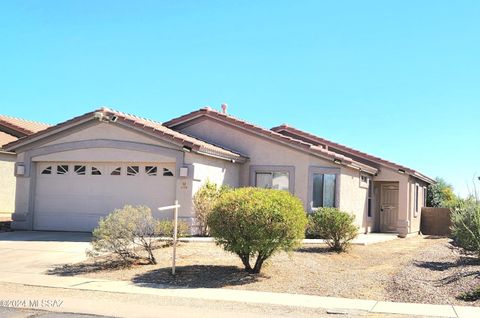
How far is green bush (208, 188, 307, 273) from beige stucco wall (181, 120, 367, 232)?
8.43 m

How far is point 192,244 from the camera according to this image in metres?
15.9

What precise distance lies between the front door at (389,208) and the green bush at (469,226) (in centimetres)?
1061

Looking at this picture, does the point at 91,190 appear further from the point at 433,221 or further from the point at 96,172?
the point at 433,221

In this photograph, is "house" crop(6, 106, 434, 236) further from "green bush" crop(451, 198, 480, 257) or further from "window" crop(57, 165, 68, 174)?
"green bush" crop(451, 198, 480, 257)

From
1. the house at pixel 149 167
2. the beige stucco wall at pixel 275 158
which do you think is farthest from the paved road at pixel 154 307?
the beige stucco wall at pixel 275 158

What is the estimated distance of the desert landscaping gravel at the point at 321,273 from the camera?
34.6ft

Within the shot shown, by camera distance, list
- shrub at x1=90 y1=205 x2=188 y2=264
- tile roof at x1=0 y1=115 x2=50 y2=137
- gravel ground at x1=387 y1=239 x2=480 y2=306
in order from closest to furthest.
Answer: gravel ground at x1=387 y1=239 x2=480 y2=306 < shrub at x1=90 y1=205 x2=188 y2=264 < tile roof at x1=0 y1=115 x2=50 y2=137

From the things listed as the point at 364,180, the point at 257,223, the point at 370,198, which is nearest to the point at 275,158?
the point at 364,180

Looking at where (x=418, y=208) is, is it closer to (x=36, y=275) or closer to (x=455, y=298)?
(x=455, y=298)

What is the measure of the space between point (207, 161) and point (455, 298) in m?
10.5

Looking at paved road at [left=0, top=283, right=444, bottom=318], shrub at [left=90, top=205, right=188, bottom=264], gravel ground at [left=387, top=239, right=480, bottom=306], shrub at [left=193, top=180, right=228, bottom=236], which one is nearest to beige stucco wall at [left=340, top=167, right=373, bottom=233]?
shrub at [left=193, top=180, right=228, bottom=236]

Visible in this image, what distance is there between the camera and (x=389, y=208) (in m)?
25.6

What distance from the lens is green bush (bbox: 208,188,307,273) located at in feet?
37.5

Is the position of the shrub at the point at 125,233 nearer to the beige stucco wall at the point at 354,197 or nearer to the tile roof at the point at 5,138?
the beige stucco wall at the point at 354,197
